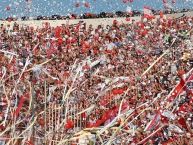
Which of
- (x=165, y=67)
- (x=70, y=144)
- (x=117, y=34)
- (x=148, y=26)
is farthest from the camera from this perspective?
(x=148, y=26)

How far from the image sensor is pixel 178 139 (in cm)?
941

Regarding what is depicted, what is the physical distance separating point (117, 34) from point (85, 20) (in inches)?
342

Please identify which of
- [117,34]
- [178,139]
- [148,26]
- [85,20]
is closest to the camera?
[178,139]

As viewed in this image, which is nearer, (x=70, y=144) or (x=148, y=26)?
(x=70, y=144)

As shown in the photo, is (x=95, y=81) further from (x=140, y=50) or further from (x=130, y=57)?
(x=140, y=50)

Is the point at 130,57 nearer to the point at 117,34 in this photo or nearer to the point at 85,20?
the point at 117,34

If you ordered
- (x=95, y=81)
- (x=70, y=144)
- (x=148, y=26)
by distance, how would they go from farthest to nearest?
(x=148, y=26)
(x=95, y=81)
(x=70, y=144)

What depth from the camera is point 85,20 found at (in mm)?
38938

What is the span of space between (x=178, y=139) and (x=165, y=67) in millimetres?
11058

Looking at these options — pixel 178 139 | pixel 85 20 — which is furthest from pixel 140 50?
pixel 178 139

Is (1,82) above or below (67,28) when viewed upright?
above

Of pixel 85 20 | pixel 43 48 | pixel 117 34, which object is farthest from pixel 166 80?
pixel 85 20

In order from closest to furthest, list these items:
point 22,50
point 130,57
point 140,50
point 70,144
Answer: point 70,144 → point 22,50 → point 130,57 → point 140,50

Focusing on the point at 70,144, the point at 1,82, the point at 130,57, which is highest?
the point at 1,82
